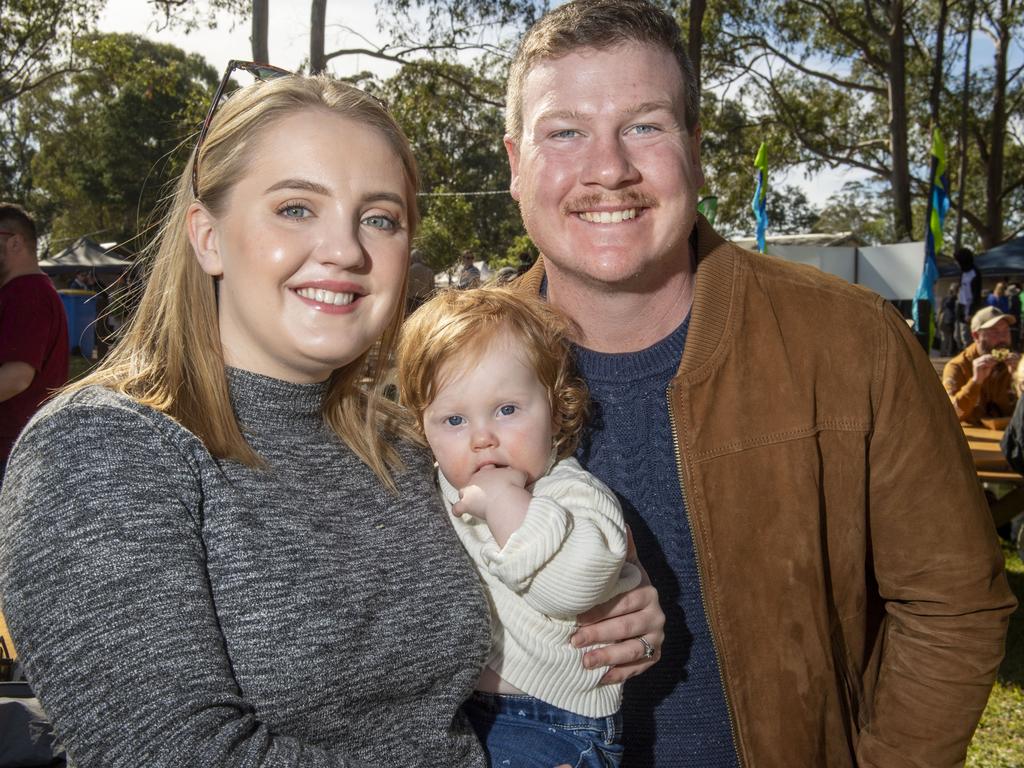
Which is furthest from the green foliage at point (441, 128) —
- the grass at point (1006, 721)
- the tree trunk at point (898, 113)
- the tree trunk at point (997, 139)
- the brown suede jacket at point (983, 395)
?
the tree trunk at point (997, 139)

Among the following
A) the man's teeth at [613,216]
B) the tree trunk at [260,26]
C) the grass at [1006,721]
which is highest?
the tree trunk at [260,26]

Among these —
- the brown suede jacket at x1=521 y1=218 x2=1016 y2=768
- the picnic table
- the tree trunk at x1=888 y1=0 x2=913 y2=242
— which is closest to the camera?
the brown suede jacket at x1=521 y1=218 x2=1016 y2=768

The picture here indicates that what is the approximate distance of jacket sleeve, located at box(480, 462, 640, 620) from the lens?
1.83 meters

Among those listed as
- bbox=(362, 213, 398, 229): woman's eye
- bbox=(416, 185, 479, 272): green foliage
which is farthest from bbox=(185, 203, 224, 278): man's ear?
bbox=(416, 185, 479, 272): green foliage

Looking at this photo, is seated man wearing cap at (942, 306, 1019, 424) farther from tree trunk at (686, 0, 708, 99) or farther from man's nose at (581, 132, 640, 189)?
tree trunk at (686, 0, 708, 99)

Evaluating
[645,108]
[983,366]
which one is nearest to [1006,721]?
[983,366]

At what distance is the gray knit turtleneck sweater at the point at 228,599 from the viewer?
1.23 m

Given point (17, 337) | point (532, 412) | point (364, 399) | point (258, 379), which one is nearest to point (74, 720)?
point (258, 379)

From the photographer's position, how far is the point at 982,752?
4.78 metres

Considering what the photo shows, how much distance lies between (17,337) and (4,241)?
71 cm

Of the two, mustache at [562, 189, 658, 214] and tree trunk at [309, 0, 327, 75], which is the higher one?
tree trunk at [309, 0, 327, 75]

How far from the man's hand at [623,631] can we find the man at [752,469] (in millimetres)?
29

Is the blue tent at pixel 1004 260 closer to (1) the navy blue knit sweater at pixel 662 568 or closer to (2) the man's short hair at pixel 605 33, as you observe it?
(2) the man's short hair at pixel 605 33

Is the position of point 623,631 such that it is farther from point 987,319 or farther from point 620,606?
point 987,319
